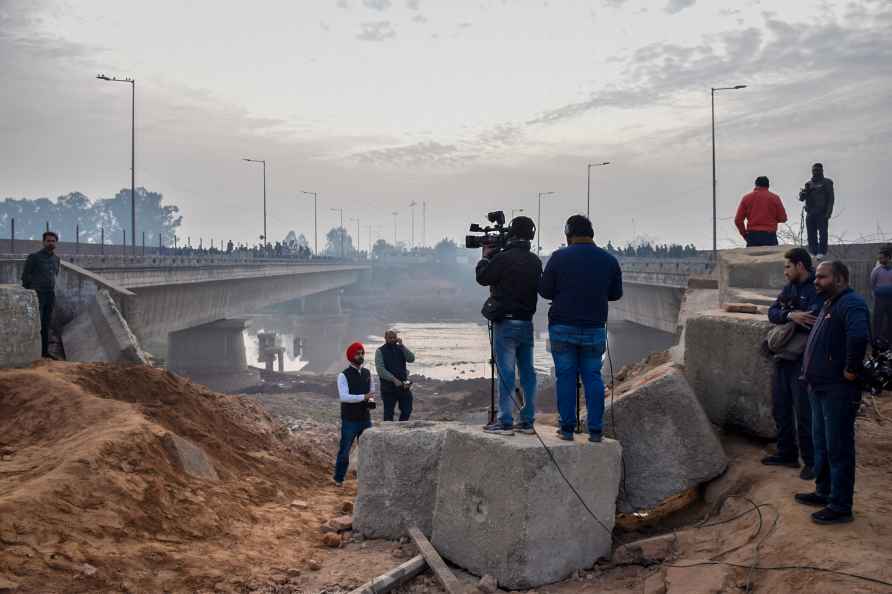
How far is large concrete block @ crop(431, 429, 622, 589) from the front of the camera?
5168 millimetres

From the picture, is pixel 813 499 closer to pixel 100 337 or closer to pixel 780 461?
pixel 780 461

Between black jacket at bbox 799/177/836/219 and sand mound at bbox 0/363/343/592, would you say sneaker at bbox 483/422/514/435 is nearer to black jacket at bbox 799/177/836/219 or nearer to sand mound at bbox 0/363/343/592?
sand mound at bbox 0/363/343/592

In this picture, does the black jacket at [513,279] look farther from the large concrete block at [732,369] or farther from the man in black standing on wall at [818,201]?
the man in black standing on wall at [818,201]

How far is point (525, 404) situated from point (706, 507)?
184cm

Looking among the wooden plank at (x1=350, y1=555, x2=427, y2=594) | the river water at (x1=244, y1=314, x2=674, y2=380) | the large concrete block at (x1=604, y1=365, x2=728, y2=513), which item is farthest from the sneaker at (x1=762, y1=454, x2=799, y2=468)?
the river water at (x1=244, y1=314, x2=674, y2=380)

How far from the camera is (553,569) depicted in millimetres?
5250

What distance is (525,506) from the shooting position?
5.12m

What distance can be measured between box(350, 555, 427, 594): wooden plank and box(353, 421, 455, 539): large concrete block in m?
0.82

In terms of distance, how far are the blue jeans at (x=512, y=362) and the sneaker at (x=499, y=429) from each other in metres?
0.04

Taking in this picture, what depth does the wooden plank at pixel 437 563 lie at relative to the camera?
5.11 meters

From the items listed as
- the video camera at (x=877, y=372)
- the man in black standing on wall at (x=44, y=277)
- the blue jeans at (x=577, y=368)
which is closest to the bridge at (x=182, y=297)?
the man in black standing on wall at (x=44, y=277)

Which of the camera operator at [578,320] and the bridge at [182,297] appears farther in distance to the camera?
the bridge at [182,297]

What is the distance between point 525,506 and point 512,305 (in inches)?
65.6

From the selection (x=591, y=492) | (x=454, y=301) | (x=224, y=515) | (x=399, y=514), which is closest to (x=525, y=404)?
(x=591, y=492)
